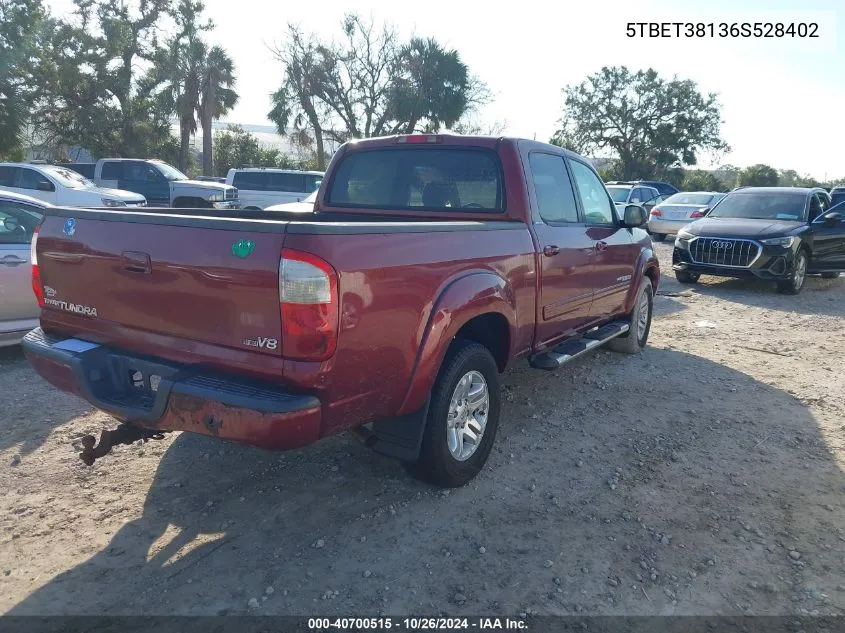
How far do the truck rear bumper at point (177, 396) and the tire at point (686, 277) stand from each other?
33.1 ft

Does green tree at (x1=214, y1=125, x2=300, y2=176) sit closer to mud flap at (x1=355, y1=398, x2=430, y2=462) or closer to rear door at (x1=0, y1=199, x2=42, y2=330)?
rear door at (x1=0, y1=199, x2=42, y2=330)

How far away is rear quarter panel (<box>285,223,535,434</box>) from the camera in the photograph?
2699 mm

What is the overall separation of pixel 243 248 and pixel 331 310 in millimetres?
448

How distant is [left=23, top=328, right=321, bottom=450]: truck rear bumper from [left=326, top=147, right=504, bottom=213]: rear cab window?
6.84ft

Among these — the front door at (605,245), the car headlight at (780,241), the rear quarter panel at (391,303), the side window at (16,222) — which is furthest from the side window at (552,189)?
the car headlight at (780,241)

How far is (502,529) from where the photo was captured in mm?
3334

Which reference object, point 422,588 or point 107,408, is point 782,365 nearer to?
point 422,588

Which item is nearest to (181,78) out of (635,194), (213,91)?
(213,91)

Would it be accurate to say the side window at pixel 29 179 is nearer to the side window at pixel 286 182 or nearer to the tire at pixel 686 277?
the side window at pixel 286 182

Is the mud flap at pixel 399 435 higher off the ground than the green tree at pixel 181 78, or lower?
lower

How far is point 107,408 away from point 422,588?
5.46 feet

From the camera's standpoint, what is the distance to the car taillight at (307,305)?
8.45ft

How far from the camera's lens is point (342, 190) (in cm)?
485

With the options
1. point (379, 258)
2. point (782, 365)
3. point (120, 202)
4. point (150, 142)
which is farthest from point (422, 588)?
point (150, 142)
